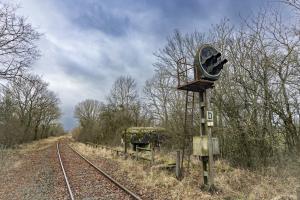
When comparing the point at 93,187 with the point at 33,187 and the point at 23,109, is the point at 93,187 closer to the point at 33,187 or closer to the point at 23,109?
the point at 33,187

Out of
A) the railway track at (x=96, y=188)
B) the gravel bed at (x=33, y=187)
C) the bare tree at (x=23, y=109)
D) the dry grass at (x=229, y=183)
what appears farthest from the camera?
the bare tree at (x=23, y=109)

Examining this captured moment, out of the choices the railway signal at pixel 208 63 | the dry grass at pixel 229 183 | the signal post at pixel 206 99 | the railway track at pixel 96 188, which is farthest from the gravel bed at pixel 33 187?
the railway signal at pixel 208 63

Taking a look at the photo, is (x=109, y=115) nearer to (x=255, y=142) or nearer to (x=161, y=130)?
(x=161, y=130)

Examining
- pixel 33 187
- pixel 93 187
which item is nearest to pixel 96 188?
pixel 93 187

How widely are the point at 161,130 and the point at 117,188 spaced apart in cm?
1159

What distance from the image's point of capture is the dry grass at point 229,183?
776 cm

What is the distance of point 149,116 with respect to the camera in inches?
1281

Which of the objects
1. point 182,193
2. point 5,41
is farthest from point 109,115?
point 182,193

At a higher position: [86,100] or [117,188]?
[86,100]

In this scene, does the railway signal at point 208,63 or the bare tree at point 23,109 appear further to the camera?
the bare tree at point 23,109

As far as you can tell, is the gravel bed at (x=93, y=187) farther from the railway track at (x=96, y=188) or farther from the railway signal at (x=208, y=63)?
the railway signal at (x=208, y=63)

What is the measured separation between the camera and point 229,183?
9273 millimetres

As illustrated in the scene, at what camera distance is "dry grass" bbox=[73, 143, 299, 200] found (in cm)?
776

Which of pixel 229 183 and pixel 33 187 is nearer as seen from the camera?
pixel 229 183
